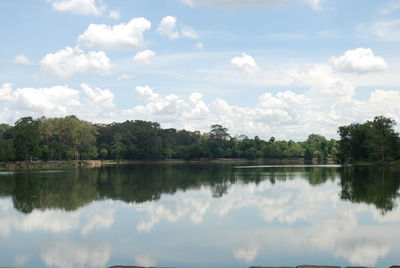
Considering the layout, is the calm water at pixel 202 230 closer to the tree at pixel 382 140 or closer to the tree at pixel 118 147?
the tree at pixel 382 140

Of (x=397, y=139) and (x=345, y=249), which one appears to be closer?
(x=345, y=249)

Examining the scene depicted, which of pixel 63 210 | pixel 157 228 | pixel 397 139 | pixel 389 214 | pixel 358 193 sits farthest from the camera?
pixel 397 139

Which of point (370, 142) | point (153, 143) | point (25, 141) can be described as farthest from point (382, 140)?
point (153, 143)

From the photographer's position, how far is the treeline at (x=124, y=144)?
85.3 m

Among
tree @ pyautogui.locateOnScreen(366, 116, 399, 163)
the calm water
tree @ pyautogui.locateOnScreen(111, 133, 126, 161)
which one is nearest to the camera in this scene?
the calm water

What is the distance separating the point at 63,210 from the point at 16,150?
64.5 m

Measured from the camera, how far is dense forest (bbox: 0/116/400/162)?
8238 centimetres

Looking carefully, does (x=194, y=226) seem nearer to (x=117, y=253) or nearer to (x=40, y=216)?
(x=117, y=253)

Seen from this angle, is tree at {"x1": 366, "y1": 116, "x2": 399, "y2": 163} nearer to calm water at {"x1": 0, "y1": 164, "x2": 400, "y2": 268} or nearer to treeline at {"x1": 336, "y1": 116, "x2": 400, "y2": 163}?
treeline at {"x1": 336, "y1": 116, "x2": 400, "y2": 163}

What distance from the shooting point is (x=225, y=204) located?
85.6 feet

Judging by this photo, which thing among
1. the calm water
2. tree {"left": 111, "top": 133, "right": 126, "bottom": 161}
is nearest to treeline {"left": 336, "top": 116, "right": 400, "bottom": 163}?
the calm water

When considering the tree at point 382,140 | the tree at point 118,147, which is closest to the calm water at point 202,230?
the tree at point 382,140

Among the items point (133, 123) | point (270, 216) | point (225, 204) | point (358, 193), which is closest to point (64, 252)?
point (270, 216)

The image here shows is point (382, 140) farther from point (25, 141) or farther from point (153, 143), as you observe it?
point (153, 143)
